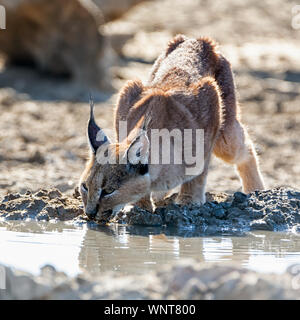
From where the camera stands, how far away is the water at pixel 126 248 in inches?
233

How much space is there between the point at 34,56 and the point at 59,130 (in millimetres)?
3952

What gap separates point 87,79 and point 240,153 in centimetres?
779

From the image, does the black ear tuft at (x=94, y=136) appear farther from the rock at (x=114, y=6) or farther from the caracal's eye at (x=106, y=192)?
the rock at (x=114, y=6)

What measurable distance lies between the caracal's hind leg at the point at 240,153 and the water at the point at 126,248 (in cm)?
148

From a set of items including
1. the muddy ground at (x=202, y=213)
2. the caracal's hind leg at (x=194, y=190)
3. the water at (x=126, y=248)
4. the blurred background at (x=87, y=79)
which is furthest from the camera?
the blurred background at (x=87, y=79)

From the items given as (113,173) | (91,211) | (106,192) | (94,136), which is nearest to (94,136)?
(94,136)

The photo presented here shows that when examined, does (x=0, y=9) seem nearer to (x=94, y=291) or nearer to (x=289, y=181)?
(x=289, y=181)

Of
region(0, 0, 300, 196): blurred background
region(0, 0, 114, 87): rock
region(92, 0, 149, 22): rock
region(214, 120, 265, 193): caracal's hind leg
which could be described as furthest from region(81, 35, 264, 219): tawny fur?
region(92, 0, 149, 22): rock

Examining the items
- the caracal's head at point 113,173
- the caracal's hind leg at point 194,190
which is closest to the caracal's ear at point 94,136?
the caracal's head at point 113,173

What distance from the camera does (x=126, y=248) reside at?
6.54m

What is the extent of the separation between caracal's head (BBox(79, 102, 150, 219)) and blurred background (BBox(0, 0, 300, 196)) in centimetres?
246

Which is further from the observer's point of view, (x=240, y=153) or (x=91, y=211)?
(x=240, y=153)

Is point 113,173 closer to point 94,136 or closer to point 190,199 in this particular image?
point 94,136

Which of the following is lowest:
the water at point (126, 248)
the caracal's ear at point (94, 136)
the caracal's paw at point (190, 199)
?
the water at point (126, 248)
